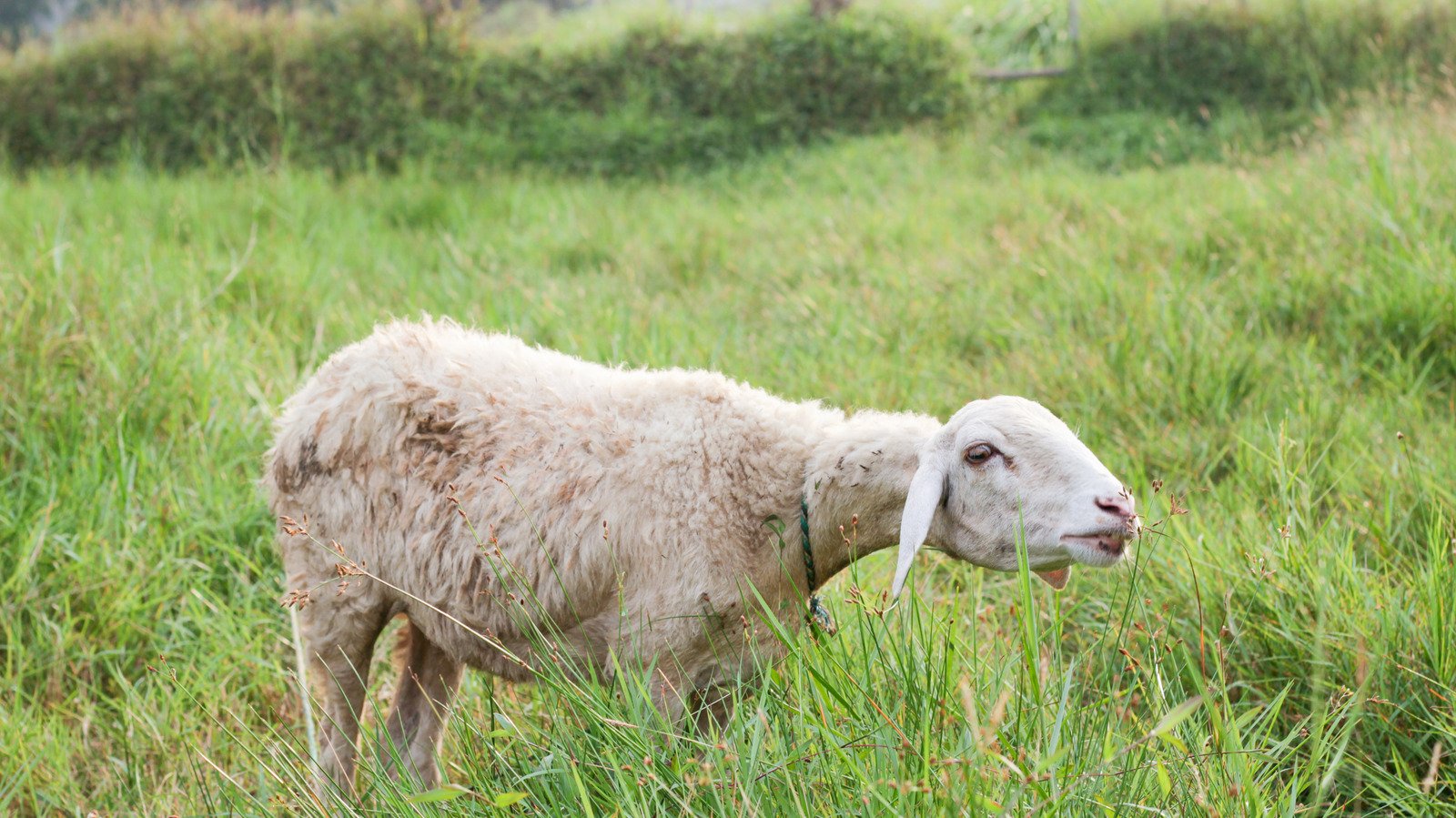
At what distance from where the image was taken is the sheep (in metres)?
2.23

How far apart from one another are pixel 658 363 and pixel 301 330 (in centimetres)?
198

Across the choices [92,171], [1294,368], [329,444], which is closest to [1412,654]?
[1294,368]

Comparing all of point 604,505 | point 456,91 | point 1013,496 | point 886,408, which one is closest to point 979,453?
point 1013,496

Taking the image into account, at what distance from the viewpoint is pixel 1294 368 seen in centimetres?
411

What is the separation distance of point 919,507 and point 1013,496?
196 mm

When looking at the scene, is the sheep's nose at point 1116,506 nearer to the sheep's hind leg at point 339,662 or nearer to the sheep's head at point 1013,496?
the sheep's head at point 1013,496

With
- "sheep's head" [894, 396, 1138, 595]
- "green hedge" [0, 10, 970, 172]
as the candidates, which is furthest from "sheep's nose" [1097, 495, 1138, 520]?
"green hedge" [0, 10, 970, 172]

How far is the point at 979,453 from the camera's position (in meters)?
2.23

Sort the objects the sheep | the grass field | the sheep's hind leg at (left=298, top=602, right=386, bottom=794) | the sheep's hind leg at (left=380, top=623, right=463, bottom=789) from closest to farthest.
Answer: the grass field, the sheep, the sheep's hind leg at (left=298, top=602, right=386, bottom=794), the sheep's hind leg at (left=380, top=623, right=463, bottom=789)

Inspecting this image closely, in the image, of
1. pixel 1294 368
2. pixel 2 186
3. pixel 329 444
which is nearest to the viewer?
pixel 329 444

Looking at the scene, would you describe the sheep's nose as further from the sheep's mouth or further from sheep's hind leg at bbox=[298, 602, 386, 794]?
sheep's hind leg at bbox=[298, 602, 386, 794]

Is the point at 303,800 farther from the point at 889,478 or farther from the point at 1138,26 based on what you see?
the point at 1138,26

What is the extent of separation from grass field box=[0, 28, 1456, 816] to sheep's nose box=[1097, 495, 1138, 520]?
116mm

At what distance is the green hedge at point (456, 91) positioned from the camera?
935 centimetres
